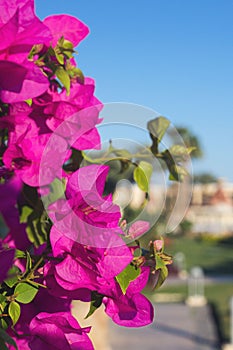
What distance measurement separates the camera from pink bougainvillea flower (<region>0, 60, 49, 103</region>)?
13.4 inches

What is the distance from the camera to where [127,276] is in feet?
1.14

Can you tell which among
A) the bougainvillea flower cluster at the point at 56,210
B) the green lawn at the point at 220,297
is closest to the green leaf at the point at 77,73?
the bougainvillea flower cluster at the point at 56,210

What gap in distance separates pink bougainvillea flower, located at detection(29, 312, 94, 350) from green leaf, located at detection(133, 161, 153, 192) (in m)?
0.13

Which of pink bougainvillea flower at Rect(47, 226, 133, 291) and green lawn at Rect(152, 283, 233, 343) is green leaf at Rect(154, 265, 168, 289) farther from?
green lawn at Rect(152, 283, 233, 343)

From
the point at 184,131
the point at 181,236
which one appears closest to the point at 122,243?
the point at 184,131

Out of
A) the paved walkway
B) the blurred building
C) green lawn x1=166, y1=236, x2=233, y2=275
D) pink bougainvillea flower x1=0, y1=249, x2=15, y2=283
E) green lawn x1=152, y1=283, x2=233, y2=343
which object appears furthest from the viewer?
the blurred building

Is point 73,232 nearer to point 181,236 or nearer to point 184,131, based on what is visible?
point 184,131

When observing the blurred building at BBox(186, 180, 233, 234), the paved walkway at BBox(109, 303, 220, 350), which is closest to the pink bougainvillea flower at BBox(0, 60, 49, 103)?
the paved walkway at BBox(109, 303, 220, 350)

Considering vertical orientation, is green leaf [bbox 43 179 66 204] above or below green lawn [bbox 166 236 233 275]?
above

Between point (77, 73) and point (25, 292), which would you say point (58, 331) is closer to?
point (25, 292)

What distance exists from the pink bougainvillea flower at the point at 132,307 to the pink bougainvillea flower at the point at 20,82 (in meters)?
0.12

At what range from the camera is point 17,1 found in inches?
13.2

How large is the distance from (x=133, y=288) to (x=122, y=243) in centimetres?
4

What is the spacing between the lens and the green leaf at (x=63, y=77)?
0.42m
